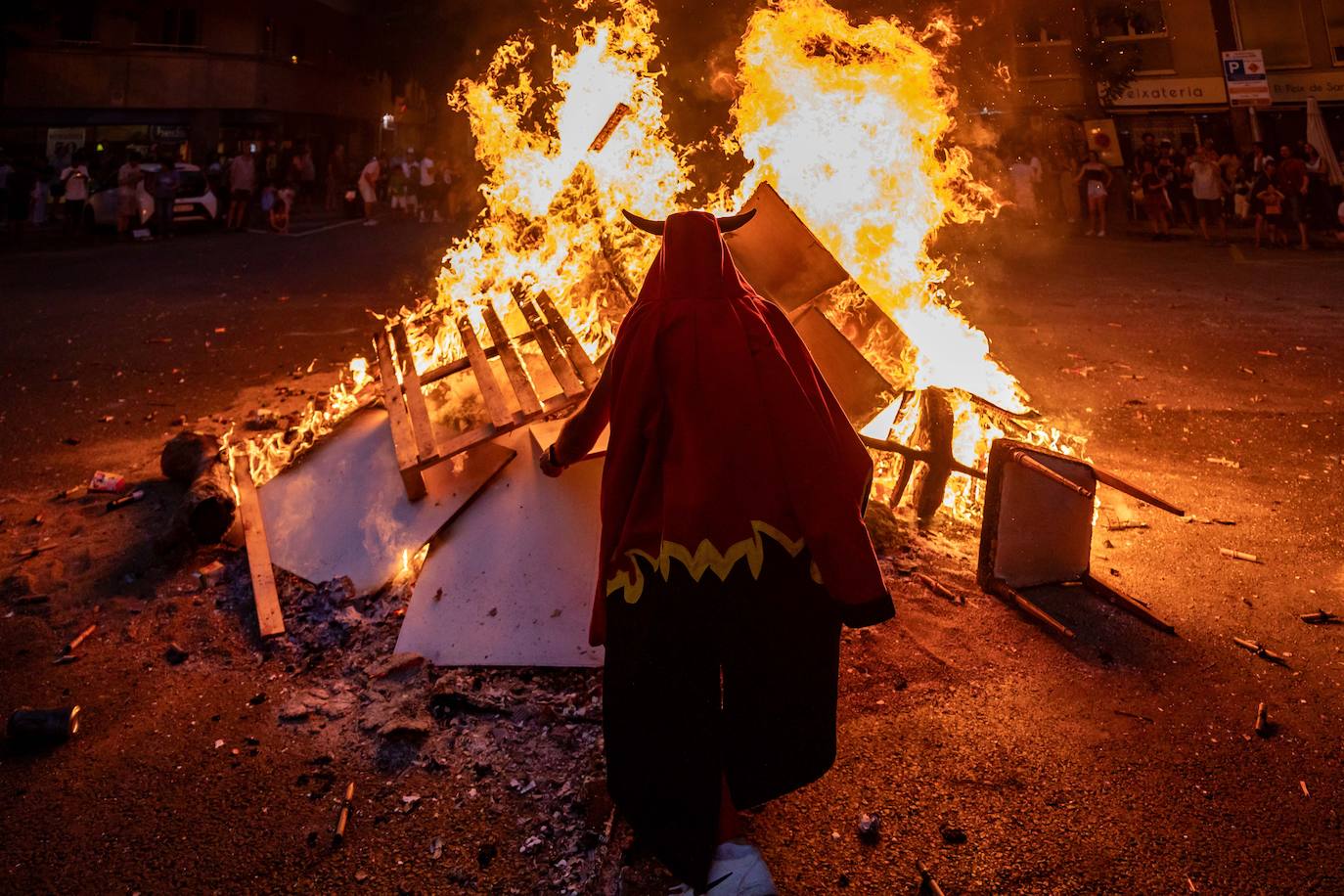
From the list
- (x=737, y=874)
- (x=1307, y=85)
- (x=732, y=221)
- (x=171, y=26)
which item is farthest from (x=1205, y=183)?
(x=171, y=26)

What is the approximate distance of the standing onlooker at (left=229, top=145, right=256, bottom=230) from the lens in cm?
2219

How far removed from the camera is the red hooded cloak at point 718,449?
8.67 feet

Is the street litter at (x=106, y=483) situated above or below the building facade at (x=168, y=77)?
below

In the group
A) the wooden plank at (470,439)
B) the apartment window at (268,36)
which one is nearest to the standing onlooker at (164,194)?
the apartment window at (268,36)

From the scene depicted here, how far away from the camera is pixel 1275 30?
27.9 meters

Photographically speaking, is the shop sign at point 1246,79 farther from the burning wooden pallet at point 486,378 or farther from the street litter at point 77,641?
the street litter at point 77,641

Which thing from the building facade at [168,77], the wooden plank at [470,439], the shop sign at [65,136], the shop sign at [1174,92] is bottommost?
the wooden plank at [470,439]

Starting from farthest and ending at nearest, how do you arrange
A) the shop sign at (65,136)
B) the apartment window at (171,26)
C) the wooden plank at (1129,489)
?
the apartment window at (171,26) < the shop sign at (65,136) < the wooden plank at (1129,489)

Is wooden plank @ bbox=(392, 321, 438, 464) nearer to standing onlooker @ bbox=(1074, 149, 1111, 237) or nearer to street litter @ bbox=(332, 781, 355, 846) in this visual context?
street litter @ bbox=(332, 781, 355, 846)

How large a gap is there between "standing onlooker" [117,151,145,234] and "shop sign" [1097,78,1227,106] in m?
28.2

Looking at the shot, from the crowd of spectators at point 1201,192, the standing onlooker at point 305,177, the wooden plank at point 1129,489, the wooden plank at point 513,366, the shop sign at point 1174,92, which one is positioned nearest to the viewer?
the wooden plank at point 1129,489

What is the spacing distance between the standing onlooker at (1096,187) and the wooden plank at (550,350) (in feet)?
64.1

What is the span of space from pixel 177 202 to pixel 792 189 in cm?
2047

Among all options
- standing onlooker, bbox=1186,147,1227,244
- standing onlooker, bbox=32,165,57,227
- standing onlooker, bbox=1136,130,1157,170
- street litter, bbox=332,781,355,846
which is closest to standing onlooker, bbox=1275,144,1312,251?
standing onlooker, bbox=1186,147,1227,244
